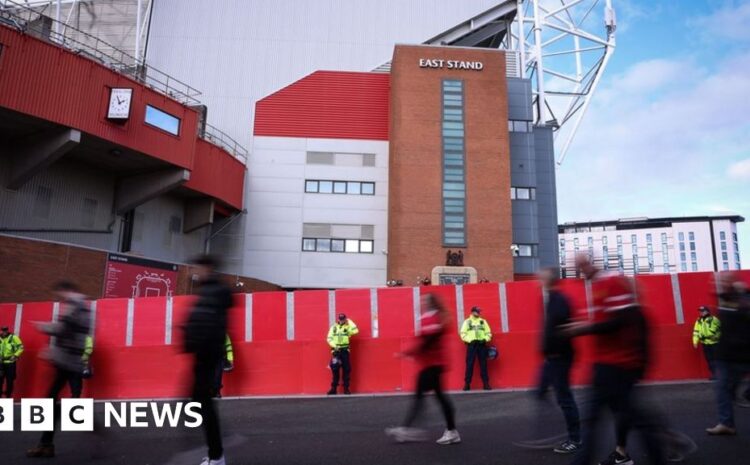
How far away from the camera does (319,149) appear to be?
117 ft

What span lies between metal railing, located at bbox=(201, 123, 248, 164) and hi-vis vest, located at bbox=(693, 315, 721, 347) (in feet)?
94.5

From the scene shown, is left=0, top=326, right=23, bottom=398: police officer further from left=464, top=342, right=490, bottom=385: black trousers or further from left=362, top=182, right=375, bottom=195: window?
left=362, top=182, right=375, bottom=195: window

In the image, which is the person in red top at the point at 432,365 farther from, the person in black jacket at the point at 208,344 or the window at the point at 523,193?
the window at the point at 523,193

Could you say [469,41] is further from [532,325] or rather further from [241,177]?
[532,325]

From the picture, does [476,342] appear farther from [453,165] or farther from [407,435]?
[453,165]

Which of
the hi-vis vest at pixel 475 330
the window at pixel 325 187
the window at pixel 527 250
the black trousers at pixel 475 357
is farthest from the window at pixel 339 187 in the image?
the black trousers at pixel 475 357

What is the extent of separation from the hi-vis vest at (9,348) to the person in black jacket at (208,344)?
11.5 meters

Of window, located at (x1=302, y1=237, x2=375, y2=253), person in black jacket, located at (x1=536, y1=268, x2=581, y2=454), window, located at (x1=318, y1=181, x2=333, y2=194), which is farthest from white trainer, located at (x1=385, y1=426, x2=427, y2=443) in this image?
window, located at (x1=318, y1=181, x2=333, y2=194)

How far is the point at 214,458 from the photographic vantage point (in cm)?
470

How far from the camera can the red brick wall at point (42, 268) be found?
1909cm

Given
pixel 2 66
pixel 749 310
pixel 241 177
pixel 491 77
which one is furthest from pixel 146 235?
pixel 749 310

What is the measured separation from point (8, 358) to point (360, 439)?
1116 cm

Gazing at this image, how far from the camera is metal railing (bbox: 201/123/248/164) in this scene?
35031 millimetres

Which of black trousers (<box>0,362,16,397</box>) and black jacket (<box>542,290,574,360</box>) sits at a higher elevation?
black jacket (<box>542,290,574,360</box>)
